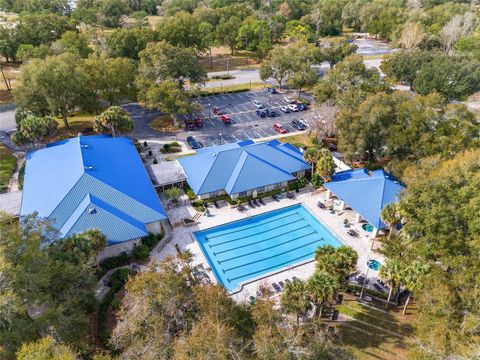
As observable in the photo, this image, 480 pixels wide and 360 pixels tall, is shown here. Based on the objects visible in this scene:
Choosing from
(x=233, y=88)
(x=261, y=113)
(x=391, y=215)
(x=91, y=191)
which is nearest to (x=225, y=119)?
(x=261, y=113)

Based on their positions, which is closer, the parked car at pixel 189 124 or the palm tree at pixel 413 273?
the palm tree at pixel 413 273

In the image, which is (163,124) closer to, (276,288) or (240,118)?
(240,118)

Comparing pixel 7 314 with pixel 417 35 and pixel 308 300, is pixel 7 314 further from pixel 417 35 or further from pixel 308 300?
pixel 417 35

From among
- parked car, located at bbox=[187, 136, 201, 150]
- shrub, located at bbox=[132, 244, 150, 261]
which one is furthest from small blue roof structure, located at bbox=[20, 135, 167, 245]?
parked car, located at bbox=[187, 136, 201, 150]

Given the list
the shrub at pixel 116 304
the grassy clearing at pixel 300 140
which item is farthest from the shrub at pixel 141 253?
the grassy clearing at pixel 300 140

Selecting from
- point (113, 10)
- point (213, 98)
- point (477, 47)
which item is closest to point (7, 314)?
point (213, 98)

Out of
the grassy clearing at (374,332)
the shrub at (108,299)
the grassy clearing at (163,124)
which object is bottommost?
the grassy clearing at (374,332)

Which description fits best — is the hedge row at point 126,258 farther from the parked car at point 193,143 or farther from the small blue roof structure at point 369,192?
the small blue roof structure at point 369,192
